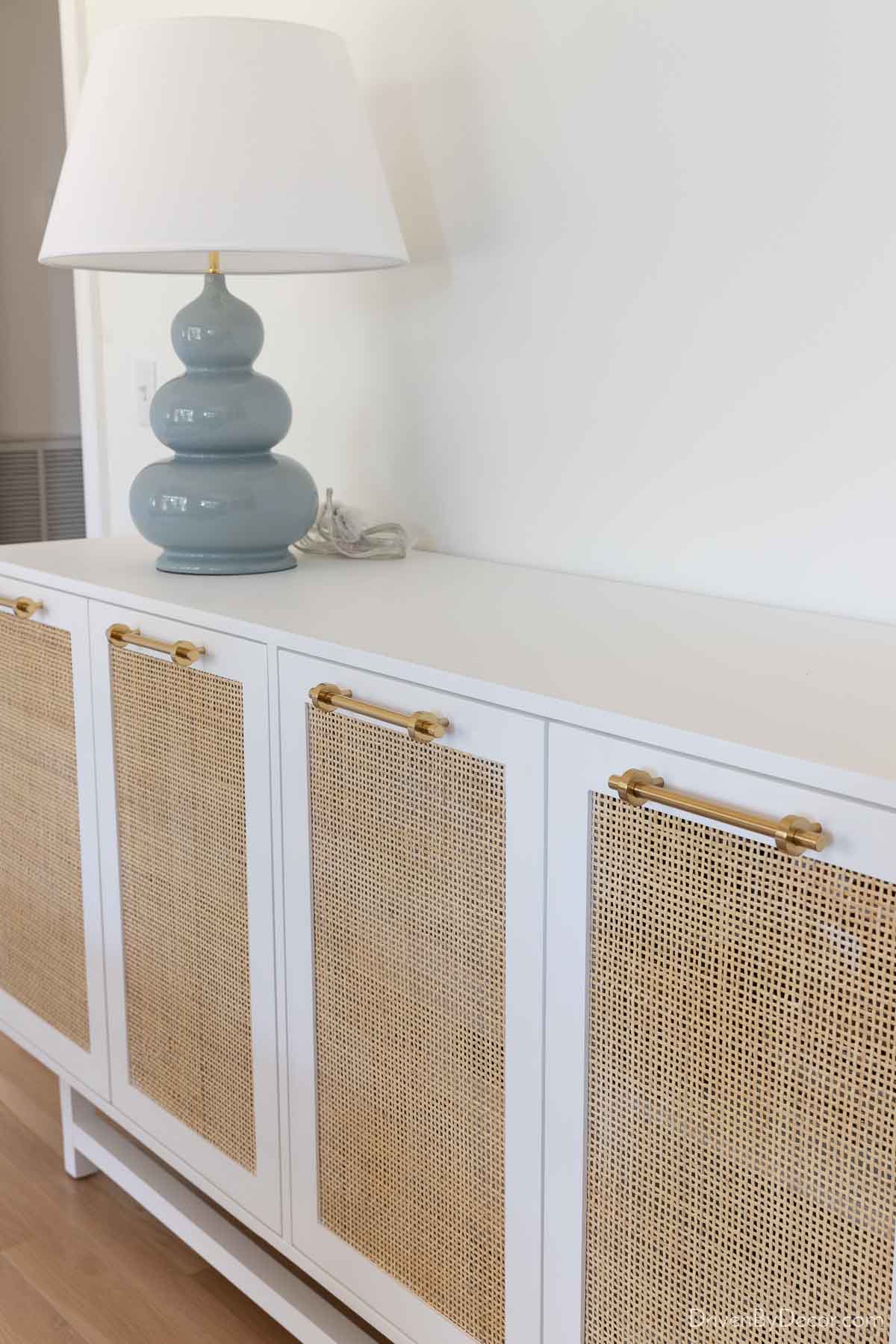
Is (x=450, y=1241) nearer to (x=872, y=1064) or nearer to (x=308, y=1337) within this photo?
(x=308, y=1337)

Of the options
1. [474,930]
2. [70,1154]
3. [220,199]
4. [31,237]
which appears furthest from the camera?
[31,237]

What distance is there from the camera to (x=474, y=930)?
1147 millimetres

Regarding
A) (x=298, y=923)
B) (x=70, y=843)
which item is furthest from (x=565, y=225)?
(x=70, y=843)

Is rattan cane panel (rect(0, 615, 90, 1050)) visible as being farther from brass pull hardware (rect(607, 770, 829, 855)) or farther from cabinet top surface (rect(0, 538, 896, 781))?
brass pull hardware (rect(607, 770, 829, 855))

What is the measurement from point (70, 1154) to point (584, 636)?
45.2 inches

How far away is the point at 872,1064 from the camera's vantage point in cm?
86

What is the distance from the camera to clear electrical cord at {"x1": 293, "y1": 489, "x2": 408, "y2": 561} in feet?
5.77

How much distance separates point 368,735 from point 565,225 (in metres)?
0.70

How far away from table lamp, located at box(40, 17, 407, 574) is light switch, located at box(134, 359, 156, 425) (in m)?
0.68

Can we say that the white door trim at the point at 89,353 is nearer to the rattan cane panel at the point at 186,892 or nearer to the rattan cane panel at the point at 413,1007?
the rattan cane panel at the point at 186,892

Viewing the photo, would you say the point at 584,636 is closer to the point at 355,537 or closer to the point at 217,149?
the point at 355,537

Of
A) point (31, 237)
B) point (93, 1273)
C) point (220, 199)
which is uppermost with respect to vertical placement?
point (31, 237)

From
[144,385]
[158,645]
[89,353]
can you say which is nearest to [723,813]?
[158,645]

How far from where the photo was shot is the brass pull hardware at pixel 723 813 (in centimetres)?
85
